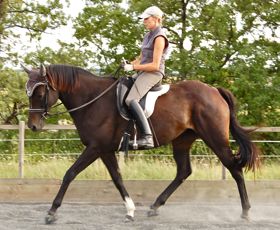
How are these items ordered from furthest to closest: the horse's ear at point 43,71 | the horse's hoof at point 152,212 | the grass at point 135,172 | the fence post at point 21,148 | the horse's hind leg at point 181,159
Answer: the grass at point 135,172, the fence post at point 21,148, the horse's hind leg at point 181,159, the horse's hoof at point 152,212, the horse's ear at point 43,71

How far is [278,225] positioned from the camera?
6.11 meters

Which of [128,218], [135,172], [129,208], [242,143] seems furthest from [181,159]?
[135,172]

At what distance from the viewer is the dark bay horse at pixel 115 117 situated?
6496mm

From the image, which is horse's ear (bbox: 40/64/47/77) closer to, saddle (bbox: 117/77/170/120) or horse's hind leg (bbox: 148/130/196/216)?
saddle (bbox: 117/77/170/120)

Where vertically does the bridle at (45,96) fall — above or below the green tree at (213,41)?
below

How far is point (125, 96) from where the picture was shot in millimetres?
6586

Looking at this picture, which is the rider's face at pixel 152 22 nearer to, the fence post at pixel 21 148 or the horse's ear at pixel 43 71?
the horse's ear at pixel 43 71

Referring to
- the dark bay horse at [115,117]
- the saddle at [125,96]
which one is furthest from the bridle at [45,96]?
the saddle at [125,96]

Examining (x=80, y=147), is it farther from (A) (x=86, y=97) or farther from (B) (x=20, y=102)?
(A) (x=86, y=97)

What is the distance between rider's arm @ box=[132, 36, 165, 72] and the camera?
6.50 metres

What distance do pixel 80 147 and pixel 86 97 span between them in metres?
8.25

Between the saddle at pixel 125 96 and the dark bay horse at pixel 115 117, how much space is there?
9 centimetres

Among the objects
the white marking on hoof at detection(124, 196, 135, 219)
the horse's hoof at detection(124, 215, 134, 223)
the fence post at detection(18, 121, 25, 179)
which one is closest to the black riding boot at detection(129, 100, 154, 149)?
the white marking on hoof at detection(124, 196, 135, 219)

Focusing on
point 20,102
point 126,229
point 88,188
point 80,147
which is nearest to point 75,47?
point 20,102
